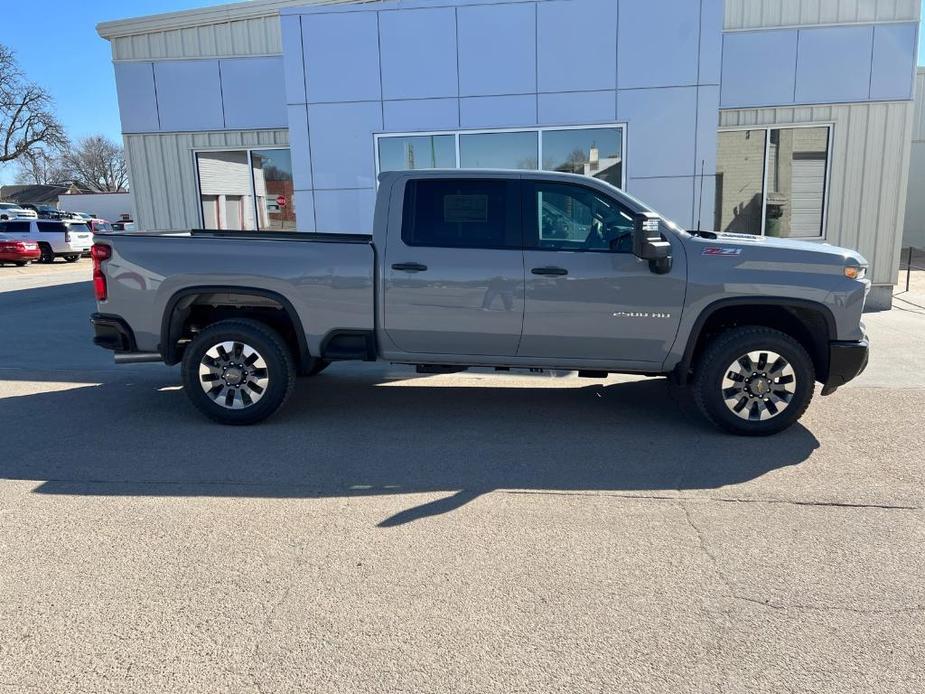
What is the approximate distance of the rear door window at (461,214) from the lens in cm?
532

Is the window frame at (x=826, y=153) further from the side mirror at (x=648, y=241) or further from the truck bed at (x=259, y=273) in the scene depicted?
the truck bed at (x=259, y=273)

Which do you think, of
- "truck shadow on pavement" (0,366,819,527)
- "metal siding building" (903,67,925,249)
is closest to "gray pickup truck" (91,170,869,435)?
"truck shadow on pavement" (0,366,819,527)

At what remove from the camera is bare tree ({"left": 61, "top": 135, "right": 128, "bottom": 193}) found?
93.2 m

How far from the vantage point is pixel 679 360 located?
529 centimetres

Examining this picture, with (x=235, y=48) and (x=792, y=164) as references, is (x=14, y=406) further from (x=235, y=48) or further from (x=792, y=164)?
(x=792, y=164)

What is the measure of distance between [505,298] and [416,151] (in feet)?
21.7

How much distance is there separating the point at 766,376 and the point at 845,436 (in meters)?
0.82

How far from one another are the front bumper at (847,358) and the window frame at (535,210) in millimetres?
1698

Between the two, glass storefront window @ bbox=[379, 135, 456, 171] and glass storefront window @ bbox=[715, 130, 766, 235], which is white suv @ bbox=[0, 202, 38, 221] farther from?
glass storefront window @ bbox=[715, 130, 766, 235]

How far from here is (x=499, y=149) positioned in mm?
11039

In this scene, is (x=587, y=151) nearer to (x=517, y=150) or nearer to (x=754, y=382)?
(x=517, y=150)

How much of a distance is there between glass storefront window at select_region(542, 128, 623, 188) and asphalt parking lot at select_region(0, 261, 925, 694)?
18.6ft

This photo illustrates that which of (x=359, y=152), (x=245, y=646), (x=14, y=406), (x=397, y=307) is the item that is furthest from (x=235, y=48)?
(x=245, y=646)

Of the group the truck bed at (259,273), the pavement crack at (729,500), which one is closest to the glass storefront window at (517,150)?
the truck bed at (259,273)
